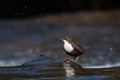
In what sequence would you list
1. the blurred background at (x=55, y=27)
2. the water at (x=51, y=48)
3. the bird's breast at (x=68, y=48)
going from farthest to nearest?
the blurred background at (x=55, y=27), the bird's breast at (x=68, y=48), the water at (x=51, y=48)

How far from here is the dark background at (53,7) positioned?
27.4 metres

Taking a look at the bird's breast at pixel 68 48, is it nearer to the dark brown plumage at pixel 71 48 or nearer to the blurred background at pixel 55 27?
the dark brown plumage at pixel 71 48

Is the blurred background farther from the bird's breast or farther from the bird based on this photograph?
the bird's breast

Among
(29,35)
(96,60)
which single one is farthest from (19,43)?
(96,60)

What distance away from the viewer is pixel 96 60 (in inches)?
675

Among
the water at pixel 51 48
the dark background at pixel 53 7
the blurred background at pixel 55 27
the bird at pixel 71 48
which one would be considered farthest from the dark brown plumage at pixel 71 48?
the dark background at pixel 53 7

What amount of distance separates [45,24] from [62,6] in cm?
198

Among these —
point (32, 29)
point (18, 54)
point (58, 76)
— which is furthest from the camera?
point (32, 29)

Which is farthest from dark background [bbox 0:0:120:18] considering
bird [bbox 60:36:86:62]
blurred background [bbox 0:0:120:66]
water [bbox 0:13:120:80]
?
bird [bbox 60:36:86:62]

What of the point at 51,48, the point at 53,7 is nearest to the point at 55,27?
the point at 53,7

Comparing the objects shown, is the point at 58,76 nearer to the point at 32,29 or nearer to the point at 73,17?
the point at 32,29

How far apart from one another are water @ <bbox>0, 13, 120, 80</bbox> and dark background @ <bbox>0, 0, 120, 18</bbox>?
1.49 feet

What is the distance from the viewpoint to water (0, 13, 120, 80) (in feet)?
33.2

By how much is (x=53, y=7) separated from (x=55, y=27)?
2.64 m
